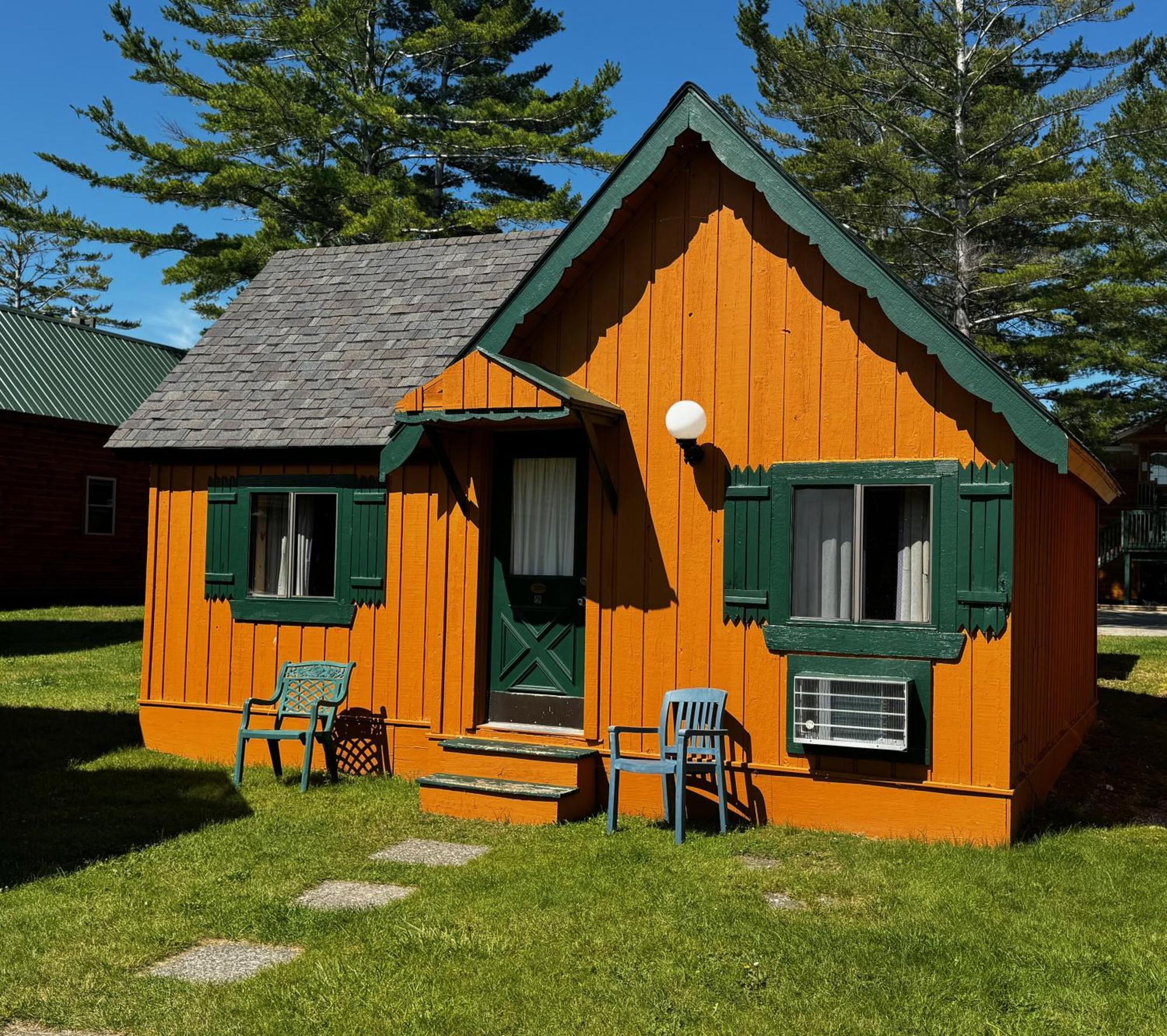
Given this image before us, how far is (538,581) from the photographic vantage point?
885cm

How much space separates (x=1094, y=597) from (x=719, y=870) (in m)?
8.05

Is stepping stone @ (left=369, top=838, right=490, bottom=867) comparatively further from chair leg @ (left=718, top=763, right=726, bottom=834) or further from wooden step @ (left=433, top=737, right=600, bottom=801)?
chair leg @ (left=718, top=763, right=726, bottom=834)

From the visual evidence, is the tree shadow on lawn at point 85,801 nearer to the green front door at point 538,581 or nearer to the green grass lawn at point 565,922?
the green grass lawn at point 565,922

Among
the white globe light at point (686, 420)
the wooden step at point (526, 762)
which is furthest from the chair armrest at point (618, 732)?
the white globe light at point (686, 420)

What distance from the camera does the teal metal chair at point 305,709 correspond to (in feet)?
28.5

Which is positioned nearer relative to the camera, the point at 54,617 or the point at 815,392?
the point at 815,392

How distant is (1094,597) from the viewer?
12.9m

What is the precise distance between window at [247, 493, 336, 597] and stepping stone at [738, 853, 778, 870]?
14.5 ft

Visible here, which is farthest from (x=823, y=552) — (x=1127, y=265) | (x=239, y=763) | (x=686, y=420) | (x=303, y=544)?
(x=1127, y=265)

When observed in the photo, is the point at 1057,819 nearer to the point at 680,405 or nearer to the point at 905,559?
the point at 905,559

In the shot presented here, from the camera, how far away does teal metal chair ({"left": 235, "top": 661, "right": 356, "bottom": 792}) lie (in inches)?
341

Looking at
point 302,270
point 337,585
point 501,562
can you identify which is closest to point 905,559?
point 501,562

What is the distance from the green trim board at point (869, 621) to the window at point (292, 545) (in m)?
3.93

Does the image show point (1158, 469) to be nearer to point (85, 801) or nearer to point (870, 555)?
point (870, 555)
